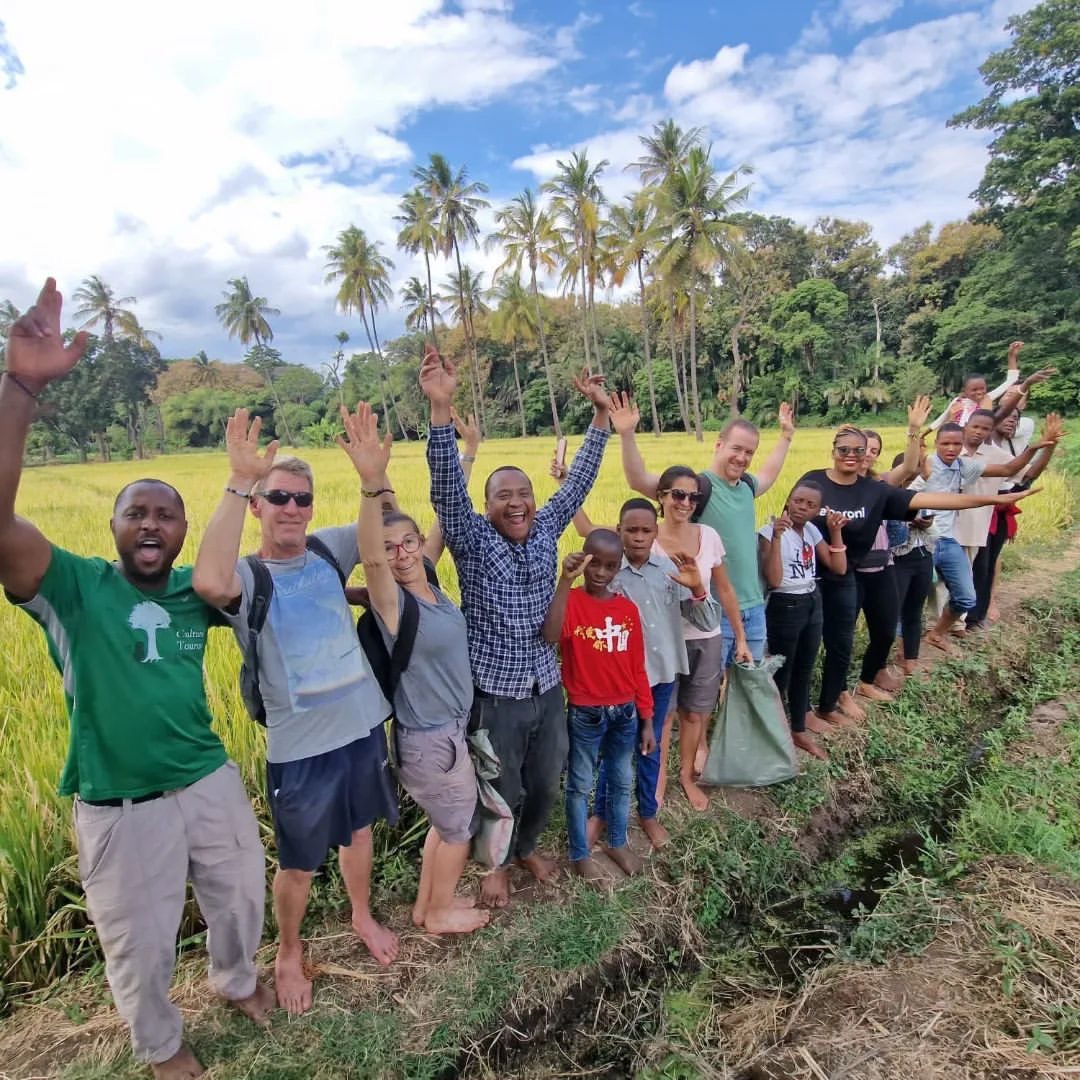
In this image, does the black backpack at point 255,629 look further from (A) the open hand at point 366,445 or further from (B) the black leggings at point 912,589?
(B) the black leggings at point 912,589

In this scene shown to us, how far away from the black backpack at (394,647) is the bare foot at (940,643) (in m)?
4.42

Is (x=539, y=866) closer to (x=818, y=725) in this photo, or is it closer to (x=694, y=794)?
(x=694, y=794)

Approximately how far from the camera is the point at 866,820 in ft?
11.6

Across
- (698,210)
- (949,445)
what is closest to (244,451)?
(949,445)

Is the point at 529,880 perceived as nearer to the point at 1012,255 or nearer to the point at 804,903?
the point at 804,903

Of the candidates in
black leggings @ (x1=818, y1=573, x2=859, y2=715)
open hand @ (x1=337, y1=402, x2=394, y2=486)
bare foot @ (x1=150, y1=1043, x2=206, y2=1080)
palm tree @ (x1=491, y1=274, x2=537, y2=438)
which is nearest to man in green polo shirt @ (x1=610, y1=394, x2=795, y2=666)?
black leggings @ (x1=818, y1=573, x2=859, y2=715)

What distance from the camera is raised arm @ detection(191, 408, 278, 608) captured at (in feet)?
6.23

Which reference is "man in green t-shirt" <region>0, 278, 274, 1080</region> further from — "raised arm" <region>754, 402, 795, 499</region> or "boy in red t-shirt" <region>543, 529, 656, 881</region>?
"raised arm" <region>754, 402, 795, 499</region>

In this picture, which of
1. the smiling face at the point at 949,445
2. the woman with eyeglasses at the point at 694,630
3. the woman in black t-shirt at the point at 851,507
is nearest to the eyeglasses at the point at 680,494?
the woman with eyeglasses at the point at 694,630

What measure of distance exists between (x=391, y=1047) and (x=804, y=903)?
1.86 meters

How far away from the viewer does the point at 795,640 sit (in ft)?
12.1

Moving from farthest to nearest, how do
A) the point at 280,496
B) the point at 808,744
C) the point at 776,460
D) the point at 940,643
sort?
1. the point at 940,643
2. the point at 776,460
3. the point at 808,744
4. the point at 280,496

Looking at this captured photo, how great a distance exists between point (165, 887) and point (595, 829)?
69.3 inches

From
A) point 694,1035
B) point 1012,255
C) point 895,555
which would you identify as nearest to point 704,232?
point 1012,255
